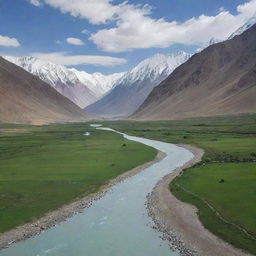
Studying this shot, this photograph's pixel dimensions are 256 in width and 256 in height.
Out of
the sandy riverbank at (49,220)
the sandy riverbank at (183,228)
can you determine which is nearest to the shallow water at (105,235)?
the sandy riverbank at (49,220)

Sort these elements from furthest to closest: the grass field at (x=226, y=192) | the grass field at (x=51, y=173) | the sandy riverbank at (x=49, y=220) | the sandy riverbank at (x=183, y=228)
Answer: the grass field at (x=51, y=173) < the sandy riverbank at (x=49, y=220) < the grass field at (x=226, y=192) < the sandy riverbank at (x=183, y=228)

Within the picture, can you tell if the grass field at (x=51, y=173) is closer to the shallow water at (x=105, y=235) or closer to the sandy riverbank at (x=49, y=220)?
the sandy riverbank at (x=49, y=220)

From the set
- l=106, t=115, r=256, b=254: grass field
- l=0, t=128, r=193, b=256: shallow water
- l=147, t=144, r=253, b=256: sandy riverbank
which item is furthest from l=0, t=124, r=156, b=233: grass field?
l=106, t=115, r=256, b=254: grass field

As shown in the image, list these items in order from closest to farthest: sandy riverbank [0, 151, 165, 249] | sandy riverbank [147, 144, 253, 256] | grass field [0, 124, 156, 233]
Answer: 1. sandy riverbank [147, 144, 253, 256]
2. sandy riverbank [0, 151, 165, 249]
3. grass field [0, 124, 156, 233]

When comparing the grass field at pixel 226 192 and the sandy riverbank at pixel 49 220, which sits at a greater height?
the grass field at pixel 226 192

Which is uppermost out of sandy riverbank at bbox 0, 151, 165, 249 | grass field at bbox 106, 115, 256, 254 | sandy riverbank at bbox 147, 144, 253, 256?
grass field at bbox 106, 115, 256, 254

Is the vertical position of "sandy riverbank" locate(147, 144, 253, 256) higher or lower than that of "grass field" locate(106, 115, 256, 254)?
lower

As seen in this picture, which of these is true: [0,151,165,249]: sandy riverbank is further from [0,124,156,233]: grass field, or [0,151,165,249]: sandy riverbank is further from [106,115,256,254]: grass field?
[106,115,256,254]: grass field
